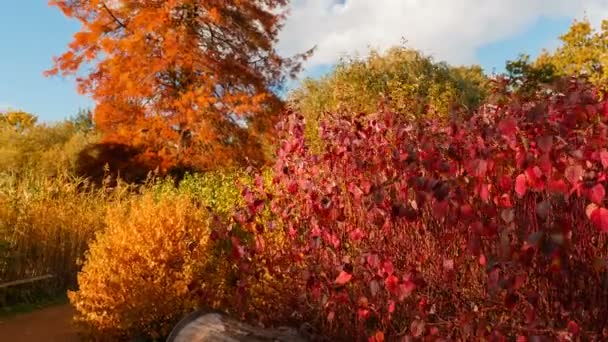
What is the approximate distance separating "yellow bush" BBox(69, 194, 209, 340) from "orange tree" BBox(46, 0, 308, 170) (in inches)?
460

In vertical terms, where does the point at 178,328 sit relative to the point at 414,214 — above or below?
below

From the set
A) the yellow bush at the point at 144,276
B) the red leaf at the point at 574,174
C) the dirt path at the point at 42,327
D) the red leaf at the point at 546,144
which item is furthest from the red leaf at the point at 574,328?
the dirt path at the point at 42,327

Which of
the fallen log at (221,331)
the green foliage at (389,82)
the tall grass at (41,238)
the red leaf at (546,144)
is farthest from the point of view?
the green foliage at (389,82)

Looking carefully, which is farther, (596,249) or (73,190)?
(73,190)

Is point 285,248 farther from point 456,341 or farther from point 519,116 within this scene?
point 519,116

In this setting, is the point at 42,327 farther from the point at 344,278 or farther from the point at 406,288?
the point at 406,288

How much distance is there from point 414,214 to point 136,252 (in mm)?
3716

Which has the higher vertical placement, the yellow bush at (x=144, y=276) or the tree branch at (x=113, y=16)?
the tree branch at (x=113, y=16)

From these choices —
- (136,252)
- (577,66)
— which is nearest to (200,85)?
(136,252)

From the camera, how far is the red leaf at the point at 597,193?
7.21ft

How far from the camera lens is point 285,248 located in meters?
4.84

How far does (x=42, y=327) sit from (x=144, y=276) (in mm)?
2120

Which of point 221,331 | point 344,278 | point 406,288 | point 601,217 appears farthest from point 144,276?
point 601,217

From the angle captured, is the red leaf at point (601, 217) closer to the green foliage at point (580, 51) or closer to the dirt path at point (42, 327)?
the dirt path at point (42, 327)
